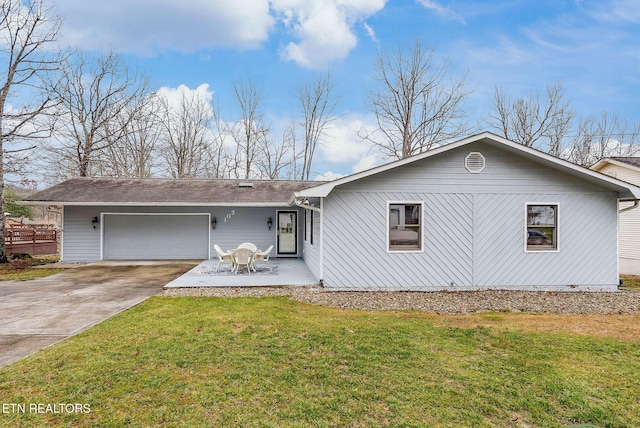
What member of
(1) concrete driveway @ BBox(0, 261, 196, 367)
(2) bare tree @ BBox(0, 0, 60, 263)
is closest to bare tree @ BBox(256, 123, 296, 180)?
(2) bare tree @ BBox(0, 0, 60, 263)

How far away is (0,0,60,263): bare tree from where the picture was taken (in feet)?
41.7

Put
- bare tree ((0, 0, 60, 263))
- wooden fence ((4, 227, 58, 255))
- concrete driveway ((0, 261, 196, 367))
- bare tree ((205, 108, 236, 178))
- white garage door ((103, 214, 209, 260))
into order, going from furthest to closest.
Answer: bare tree ((205, 108, 236, 178)) → wooden fence ((4, 227, 58, 255)) → white garage door ((103, 214, 209, 260)) → bare tree ((0, 0, 60, 263)) → concrete driveway ((0, 261, 196, 367))

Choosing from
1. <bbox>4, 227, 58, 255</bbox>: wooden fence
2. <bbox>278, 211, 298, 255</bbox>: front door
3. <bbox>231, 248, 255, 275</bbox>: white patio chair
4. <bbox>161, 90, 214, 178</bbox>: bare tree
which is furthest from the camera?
<bbox>161, 90, 214, 178</bbox>: bare tree

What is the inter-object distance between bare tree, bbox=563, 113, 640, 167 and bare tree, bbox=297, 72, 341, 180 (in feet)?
54.2

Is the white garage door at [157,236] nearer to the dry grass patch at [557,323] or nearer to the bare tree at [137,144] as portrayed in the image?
the bare tree at [137,144]

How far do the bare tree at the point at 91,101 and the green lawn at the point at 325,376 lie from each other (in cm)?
1868

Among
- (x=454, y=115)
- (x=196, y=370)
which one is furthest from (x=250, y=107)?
(x=196, y=370)

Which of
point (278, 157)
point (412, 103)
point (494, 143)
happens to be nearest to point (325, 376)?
point (494, 143)

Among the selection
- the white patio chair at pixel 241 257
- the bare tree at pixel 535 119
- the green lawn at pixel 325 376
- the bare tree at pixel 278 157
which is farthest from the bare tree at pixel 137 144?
the bare tree at pixel 535 119

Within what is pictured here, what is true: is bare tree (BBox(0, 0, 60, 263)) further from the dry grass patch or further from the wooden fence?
the dry grass patch

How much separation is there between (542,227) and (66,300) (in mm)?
11430

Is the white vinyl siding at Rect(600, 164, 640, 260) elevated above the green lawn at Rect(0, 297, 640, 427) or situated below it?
above

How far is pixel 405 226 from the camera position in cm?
829

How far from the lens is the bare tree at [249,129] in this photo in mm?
23172
